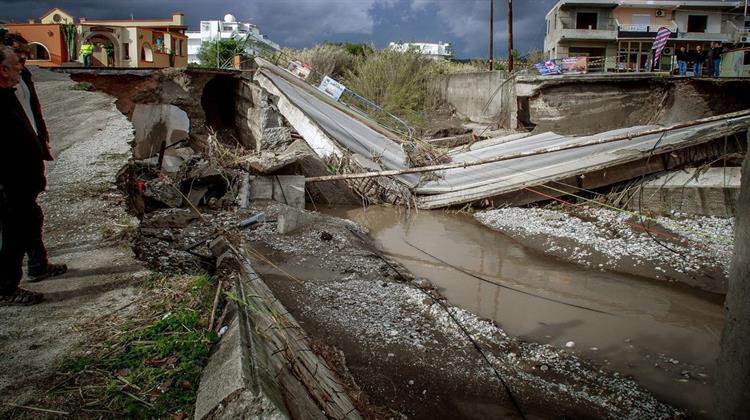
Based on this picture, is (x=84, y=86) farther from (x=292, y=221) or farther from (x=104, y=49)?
(x=104, y=49)

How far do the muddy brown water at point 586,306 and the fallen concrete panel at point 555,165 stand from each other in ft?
3.99

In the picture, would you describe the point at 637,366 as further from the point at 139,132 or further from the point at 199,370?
the point at 139,132

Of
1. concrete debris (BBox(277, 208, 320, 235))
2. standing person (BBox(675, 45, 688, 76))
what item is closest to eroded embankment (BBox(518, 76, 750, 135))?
concrete debris (BBox(277, 208, 320, 235))

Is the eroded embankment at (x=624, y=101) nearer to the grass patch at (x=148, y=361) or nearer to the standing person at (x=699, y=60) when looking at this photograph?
the grass patch at (x=148, y=361)

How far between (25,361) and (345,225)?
4.99 metres

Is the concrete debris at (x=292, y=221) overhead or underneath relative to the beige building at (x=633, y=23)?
underneath

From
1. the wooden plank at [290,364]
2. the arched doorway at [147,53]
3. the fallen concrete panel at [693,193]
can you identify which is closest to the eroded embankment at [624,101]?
the fallen concrete panel at [693,193]

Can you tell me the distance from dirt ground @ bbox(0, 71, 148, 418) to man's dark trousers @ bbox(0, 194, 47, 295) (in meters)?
0.19

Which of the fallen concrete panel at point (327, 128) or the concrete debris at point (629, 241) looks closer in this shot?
the concrete debris at point (629, 241)

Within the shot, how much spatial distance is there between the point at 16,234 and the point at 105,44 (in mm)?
25635

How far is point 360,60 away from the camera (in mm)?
20578

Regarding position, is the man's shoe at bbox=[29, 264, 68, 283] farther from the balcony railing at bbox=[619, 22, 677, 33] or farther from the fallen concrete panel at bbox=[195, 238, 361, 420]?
the balcony railing at bbox=[619, 22, 677, 33]

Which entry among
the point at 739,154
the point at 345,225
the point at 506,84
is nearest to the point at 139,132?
the point at 345,225

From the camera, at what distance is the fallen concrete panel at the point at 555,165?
7770 millimetres
